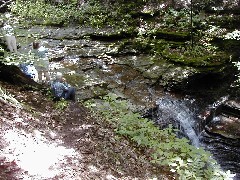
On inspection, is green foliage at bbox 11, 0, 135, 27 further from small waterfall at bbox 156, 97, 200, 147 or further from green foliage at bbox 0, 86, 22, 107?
green foliage at bbox 0, 86, 22, 107

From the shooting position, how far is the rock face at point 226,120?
28.2 feet

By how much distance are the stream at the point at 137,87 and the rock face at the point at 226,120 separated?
6.9 inches

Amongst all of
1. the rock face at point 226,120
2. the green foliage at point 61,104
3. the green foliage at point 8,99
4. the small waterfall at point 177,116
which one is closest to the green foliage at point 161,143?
the green foliage at point 61,104

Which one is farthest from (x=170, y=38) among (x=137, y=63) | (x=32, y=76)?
(x=32, y=76)

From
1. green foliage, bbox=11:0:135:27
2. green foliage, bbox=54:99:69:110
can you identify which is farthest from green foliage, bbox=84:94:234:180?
green foliage, bbox=11:0:135:27

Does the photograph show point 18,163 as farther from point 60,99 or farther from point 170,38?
point 170,38

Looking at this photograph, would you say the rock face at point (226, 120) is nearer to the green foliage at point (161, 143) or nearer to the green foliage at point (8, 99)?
the green foliage at point (161, 143)

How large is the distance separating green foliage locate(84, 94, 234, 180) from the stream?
1463mm

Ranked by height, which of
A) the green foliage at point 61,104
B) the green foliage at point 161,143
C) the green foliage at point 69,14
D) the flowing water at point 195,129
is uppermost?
the green foliage at point 69,14

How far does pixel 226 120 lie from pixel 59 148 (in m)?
5.20

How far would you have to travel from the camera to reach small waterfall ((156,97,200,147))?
9.17 metres

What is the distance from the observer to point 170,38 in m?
12.0

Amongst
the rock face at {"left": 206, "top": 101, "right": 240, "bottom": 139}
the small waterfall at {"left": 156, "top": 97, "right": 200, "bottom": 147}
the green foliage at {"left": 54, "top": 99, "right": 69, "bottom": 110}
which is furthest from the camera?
the small waterfall at {"left": 156, "top": 97, "right": 200, "bottom": 147}

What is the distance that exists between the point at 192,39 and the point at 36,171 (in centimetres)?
815
